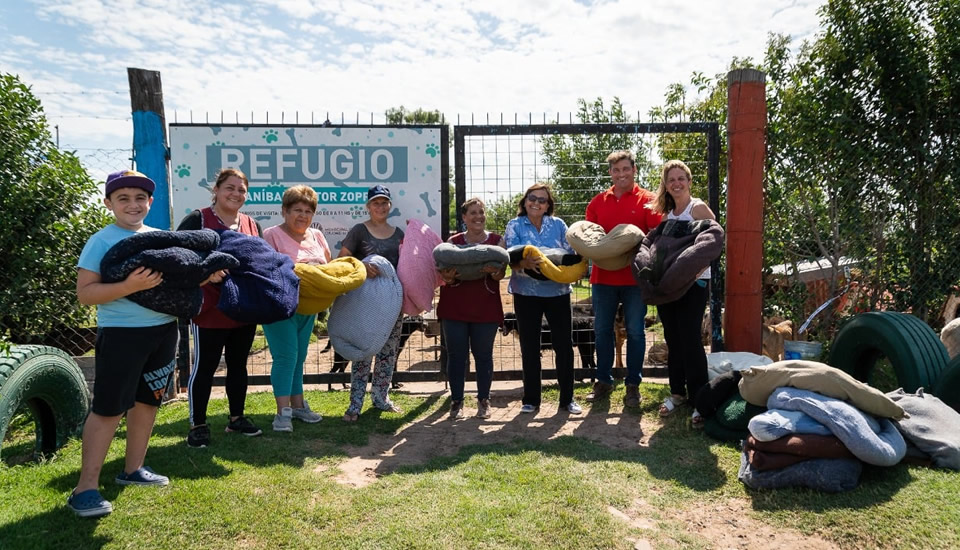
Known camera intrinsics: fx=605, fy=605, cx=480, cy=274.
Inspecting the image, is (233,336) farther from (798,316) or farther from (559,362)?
(798,316)

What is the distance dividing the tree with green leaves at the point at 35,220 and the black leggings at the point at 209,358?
2.41 m

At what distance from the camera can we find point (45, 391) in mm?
3730

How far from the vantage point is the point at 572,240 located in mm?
4387

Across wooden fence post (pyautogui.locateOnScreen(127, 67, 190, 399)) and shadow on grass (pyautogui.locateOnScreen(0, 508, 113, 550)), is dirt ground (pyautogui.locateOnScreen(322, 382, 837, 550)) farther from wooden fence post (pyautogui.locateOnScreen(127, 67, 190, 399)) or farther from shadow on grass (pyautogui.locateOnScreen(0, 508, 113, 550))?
wooden fence post (pyautogui.locateOnScreen(127, 67, 190, 399))

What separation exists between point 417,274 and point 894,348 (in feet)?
11.1

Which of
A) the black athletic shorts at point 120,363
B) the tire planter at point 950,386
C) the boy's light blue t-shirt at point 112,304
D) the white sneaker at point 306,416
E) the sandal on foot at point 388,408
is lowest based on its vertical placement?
the sandal on foot at point 388,408

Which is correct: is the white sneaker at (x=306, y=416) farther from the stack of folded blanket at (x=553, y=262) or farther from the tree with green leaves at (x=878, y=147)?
the tree with green leaves at (x=878, y=147)

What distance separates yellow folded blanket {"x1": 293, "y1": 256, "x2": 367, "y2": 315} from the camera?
158 inches

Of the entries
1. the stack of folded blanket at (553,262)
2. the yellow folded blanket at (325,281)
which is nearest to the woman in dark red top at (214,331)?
the yellow folded blanket at (325,281)

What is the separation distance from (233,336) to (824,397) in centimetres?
353

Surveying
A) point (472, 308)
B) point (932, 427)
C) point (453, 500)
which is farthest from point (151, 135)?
point (932, 427)

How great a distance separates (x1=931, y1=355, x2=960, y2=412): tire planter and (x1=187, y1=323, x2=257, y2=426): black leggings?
4426mm

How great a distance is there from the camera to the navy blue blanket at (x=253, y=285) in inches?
138

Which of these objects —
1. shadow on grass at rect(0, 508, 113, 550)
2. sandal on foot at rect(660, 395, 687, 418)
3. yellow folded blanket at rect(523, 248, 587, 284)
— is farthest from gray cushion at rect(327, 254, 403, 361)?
sandal on foot at rect(660, 395, 687, 418)
